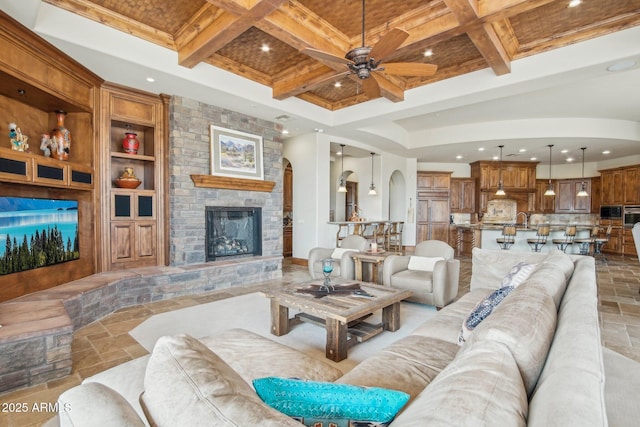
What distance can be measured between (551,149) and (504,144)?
161 centimetres

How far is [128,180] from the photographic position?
468cm

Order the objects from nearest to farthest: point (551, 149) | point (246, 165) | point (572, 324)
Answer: point (572, 324) → point (246, 165) → point (551, 149)

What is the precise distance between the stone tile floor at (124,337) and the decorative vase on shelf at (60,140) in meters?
2.05

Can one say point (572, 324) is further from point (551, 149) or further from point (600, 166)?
point (600, 166)

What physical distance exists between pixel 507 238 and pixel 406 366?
7.34 metres

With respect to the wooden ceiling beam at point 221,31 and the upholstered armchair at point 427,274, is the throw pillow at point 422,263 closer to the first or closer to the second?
the upholstered armchair at point 427,274

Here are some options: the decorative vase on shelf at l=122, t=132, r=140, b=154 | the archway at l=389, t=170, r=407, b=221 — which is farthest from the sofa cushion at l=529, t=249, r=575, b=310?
the archway at l=389, t=170, r=407, b=221

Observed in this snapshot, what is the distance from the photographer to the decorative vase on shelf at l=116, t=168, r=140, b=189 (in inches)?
183

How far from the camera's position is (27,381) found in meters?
2.34

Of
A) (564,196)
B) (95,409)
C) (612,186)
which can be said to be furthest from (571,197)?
(95,409)

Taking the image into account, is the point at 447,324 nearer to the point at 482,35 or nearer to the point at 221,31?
the point at 482,35

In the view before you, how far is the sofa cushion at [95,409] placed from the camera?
2.58 ft

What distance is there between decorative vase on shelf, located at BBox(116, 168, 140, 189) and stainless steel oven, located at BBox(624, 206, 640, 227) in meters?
11.9

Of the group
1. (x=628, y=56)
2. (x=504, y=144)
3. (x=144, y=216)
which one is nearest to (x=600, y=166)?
(x=504, y=144)
